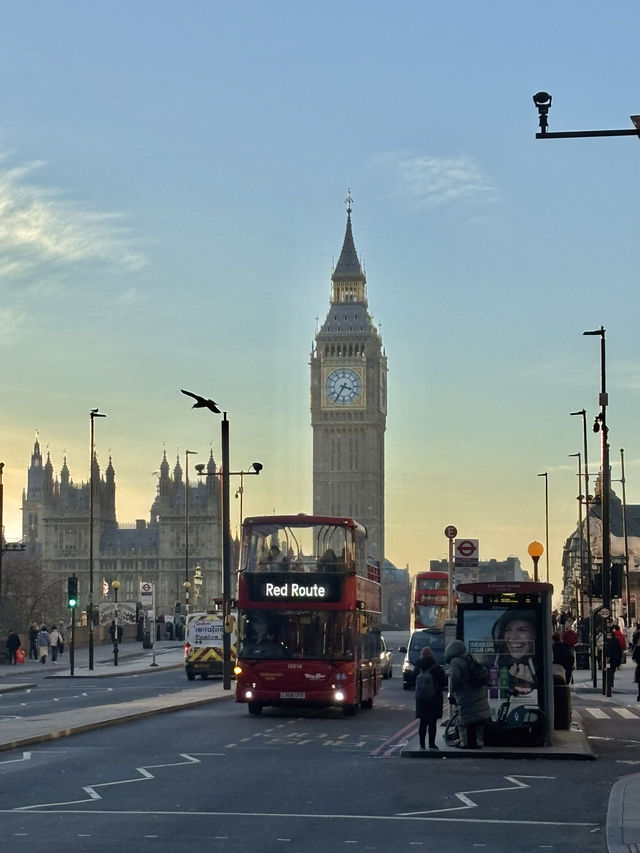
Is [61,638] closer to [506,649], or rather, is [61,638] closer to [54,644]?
[54,644]

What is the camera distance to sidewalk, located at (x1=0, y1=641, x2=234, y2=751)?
89.1 ft

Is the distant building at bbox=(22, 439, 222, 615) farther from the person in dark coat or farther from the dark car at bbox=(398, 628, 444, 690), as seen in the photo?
the person in dark coat

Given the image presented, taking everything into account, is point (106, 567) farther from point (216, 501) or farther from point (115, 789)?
point (115, 789)

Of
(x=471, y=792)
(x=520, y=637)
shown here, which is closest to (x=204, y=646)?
(x=520, y=637)

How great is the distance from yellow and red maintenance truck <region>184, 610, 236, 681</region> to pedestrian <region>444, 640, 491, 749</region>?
29.7 metres

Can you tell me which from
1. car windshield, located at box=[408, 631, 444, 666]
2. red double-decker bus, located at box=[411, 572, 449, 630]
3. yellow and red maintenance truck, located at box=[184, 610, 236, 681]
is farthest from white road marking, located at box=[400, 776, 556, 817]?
red double-decker bus, located at box=[411, 572, 449, 630]

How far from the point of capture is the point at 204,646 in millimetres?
54594

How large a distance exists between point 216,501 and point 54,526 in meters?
23.1

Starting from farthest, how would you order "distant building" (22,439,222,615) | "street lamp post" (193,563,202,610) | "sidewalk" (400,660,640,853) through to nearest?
"distant building" (22,439,222,615) → "street lamp post" (193,563,202,610) → "sidewalk" (400,660,640,853)

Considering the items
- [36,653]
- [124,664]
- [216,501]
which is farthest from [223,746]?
[216,501]

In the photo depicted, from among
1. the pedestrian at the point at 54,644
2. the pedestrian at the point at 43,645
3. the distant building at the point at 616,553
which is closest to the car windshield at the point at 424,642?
the pedestrian at the point at 43,645

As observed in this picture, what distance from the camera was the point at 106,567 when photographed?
643 ft

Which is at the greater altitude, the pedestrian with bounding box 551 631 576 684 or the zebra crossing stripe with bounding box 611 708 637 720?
the pedestrian with bounding box 551 631 576 684

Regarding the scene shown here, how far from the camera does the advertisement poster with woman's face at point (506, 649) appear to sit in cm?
2475
